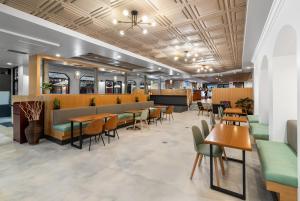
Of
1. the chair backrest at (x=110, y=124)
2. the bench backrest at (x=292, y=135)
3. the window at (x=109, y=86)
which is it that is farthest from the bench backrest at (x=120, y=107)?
the window at (x=109, y=86)

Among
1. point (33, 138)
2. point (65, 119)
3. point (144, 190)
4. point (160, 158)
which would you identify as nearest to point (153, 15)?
point (160, 158)

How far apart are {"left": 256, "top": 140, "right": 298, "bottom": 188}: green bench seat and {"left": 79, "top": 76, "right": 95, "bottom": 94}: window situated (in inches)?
473

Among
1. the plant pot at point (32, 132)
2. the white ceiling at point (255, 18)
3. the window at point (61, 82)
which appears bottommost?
the plant pot at point (32, 132)

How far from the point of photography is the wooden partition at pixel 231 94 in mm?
9617

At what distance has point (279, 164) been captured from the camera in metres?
2.18

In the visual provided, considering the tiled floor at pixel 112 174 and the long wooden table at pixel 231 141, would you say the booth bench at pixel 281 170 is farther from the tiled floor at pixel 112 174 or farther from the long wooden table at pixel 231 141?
the tiled floor at pixel 112 174

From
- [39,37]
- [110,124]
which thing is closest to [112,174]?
[110,124]

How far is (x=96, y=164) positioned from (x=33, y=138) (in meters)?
2.41

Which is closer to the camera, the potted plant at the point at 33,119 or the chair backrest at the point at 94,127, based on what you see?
the chair backrest at the point at 94,127

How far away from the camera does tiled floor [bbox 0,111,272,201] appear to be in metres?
2.32

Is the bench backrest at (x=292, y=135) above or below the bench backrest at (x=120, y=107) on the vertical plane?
below

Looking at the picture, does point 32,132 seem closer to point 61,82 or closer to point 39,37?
point 39,37

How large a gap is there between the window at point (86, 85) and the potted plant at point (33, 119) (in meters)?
7.65

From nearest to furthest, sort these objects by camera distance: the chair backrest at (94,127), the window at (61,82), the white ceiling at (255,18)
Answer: the white ceiling at (255,18), the chair backrest at (94,127), the window at (61,82)
